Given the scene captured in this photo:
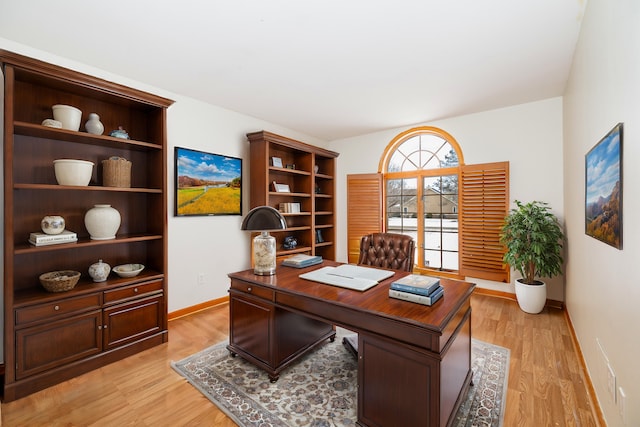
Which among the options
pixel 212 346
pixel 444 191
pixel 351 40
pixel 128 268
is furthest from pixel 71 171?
pixel 444 191

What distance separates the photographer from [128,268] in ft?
8.36

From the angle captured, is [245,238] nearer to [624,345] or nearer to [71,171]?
[71,171]

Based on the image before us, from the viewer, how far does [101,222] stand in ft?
7.51

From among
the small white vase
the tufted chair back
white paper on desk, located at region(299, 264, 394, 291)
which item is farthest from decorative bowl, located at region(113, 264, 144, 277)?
the tufted chair back

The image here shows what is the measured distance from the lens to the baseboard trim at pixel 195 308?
123 inches

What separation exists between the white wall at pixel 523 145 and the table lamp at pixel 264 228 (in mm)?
3178

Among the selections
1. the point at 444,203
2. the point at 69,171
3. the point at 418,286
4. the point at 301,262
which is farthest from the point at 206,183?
the point at 444,203

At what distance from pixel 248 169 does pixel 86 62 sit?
6.29 ft

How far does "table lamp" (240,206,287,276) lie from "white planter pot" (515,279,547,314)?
9.52 ft

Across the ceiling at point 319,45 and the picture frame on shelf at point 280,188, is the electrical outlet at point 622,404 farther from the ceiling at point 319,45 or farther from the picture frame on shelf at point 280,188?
the picture frame on shelf at point 280,188

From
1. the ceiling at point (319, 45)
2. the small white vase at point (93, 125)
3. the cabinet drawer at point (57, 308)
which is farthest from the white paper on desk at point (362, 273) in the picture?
the small white vase at point (93, 125)

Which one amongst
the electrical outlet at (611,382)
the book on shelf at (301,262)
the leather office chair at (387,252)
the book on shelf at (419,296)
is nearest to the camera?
the electrical outlet at (611,382)

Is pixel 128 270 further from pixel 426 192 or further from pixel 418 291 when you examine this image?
pixel 426 192

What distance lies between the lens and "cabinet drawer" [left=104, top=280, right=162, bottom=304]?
2289 millimetres
